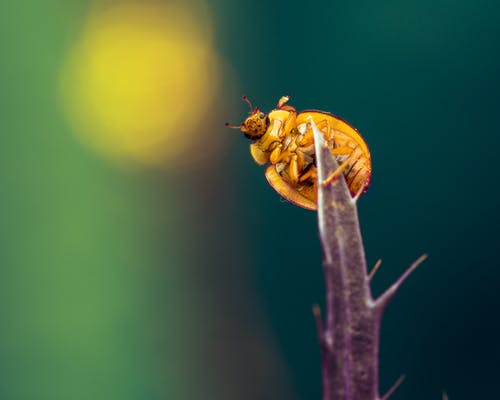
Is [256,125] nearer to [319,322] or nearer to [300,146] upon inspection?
[300,146]

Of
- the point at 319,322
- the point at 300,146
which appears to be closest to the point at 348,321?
the point at 319,322

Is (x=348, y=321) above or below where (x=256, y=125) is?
below

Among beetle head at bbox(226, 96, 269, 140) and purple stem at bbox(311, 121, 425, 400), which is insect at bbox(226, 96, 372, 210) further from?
purple stem at bbox(311, 121, 425, 400)

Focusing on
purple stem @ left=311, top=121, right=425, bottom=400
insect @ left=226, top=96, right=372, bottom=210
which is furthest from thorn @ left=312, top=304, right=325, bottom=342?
insect @ left=226, top=96, right=372, bottom=210

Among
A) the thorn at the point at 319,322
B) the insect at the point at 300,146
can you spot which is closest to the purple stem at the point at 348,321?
the thorn at the point at 319,322

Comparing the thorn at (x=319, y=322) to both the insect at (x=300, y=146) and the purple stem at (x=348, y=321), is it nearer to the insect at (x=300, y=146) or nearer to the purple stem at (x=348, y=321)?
the purple stem at (x=348, y=321)
